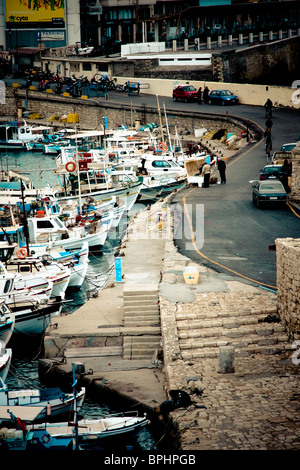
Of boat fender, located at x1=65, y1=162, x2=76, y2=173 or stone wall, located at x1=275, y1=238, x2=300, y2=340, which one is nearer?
stone wall, located at x1=275, y1=238, x2=300, y2=340

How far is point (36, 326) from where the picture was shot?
27.0m

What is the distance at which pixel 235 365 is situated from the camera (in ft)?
64.7

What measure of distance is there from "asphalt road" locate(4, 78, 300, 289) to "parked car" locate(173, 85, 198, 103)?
2428cm

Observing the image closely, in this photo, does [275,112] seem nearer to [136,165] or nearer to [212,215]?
[136,165]

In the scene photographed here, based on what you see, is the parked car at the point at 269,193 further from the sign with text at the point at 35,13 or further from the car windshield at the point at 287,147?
the sign with text at the point at 35,13

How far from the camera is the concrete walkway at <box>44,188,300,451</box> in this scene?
16.4 meters

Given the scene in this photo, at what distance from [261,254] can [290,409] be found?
10935mm

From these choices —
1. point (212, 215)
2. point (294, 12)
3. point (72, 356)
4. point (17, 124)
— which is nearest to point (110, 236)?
point (212, 215)

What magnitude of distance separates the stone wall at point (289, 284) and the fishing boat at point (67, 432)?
4.78 m

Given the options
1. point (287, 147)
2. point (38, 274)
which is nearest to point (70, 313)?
point (38, 274)

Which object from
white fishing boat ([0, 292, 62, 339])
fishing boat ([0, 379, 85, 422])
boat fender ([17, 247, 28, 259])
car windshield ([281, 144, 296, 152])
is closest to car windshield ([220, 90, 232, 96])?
car windshield ([281, 144, 296, 152])

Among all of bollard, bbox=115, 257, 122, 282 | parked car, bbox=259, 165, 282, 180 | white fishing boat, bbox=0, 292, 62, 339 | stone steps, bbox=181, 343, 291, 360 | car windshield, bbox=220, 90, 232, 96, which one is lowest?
white fishing boat, bbox=0, 292, 62, 339

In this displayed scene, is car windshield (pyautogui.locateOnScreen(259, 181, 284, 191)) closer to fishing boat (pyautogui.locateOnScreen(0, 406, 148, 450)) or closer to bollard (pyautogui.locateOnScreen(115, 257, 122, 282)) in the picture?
bollard (pyautogui.locateOnScreen(115, 257, 122, 282))

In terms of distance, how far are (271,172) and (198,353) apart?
19.9 metres
